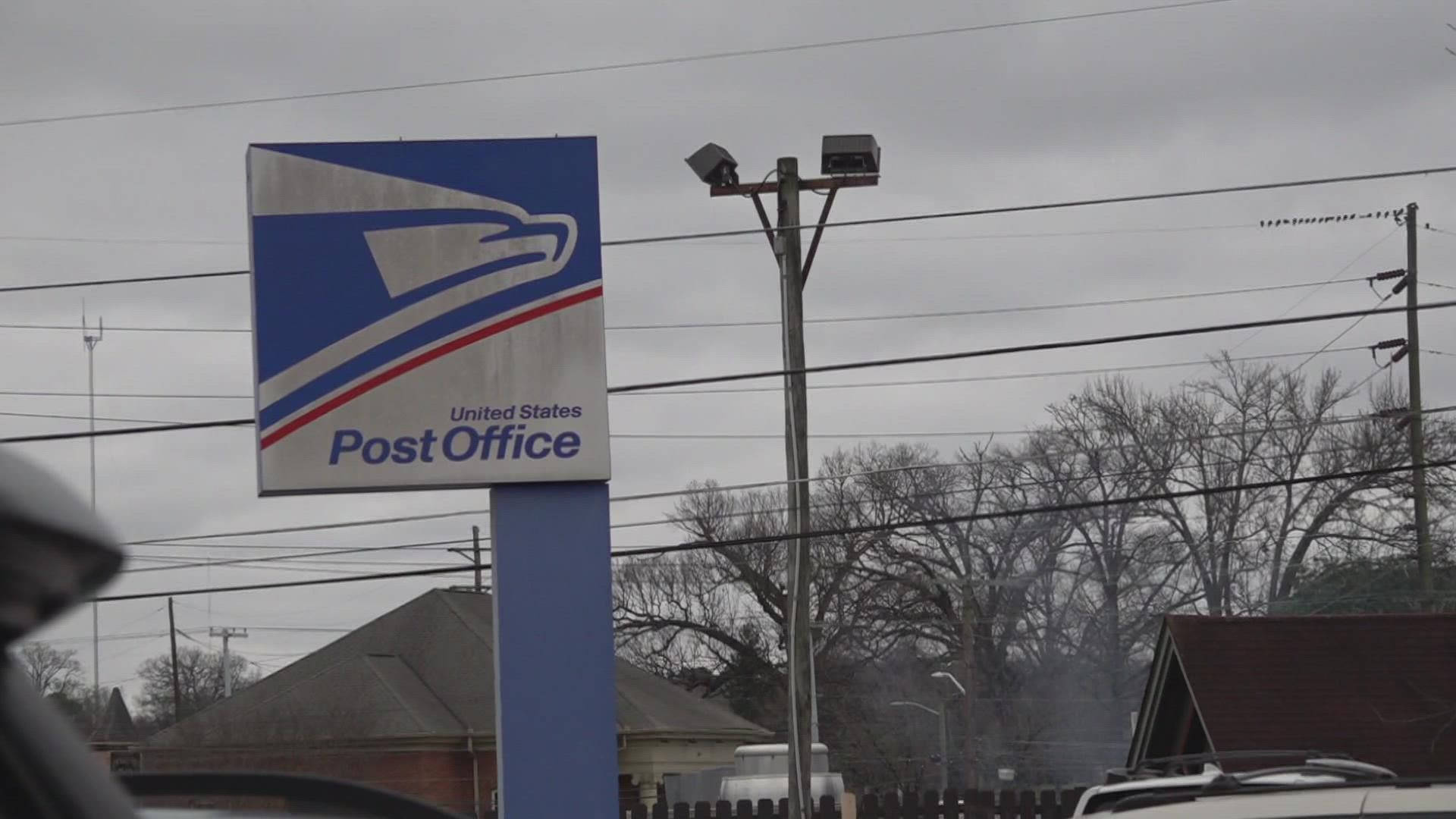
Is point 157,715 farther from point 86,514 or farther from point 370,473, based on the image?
point 86,514

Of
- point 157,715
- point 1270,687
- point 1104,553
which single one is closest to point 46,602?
point 1270,687

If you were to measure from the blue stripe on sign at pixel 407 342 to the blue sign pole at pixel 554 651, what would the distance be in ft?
4.50

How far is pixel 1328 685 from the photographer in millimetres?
18969

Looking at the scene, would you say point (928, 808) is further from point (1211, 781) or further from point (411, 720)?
point (1211, 781)

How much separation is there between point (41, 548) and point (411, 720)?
33.1m

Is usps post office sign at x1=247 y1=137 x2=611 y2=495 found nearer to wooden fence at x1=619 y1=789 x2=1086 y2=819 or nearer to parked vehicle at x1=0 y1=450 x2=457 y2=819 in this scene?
wooden fence at x1=619 y1=789 x2=1086 y2=819

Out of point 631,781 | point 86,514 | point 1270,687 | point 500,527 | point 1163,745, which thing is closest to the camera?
point 86,514

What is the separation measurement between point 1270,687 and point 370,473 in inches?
412

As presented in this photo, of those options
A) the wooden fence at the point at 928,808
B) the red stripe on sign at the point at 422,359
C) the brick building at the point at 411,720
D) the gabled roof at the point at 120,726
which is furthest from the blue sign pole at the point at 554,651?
the gabled roof at the point at 120,726

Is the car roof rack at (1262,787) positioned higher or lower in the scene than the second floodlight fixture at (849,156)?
lower

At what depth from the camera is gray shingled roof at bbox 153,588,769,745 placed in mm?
33125

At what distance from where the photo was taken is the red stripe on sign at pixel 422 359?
44.9 feet

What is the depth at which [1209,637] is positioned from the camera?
19078mm

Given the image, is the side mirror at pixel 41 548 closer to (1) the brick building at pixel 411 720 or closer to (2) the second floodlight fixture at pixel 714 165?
(2) the second floodlight fixture at pixel 714 165
